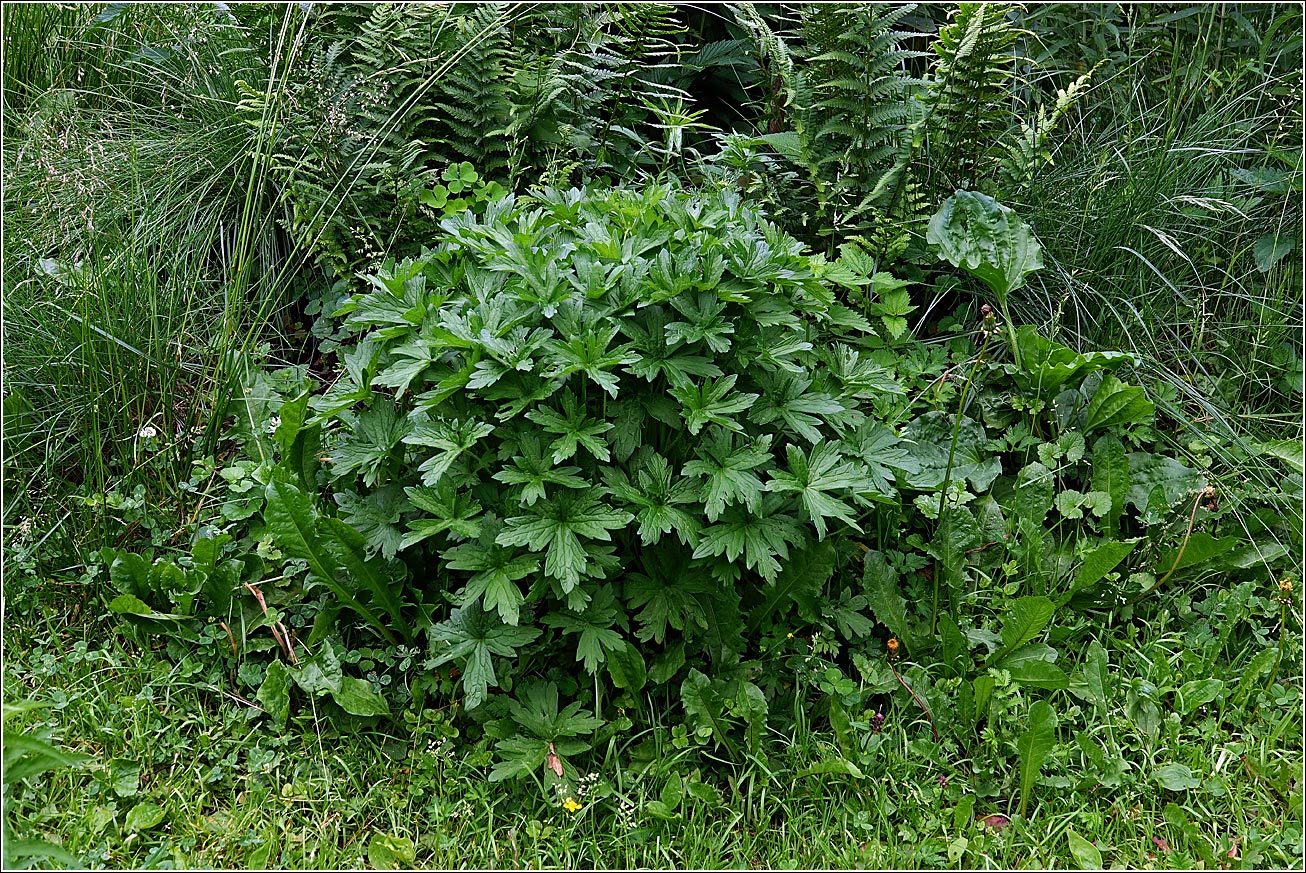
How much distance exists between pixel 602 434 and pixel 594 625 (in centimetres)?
43

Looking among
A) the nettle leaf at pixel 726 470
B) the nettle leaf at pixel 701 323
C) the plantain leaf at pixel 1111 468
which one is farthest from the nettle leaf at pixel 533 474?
the plantain leaf at pixel 1111 468

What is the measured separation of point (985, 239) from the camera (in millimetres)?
2885

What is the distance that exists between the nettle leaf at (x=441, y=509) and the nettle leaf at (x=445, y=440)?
0.14ft

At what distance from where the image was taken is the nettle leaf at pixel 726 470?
216 cm

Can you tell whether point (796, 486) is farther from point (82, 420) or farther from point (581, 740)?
point (82, 420)

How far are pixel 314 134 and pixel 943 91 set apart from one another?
191cm

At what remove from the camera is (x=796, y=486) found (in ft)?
7.27

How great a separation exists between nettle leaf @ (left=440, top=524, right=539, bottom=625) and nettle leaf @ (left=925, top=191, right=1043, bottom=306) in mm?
1504

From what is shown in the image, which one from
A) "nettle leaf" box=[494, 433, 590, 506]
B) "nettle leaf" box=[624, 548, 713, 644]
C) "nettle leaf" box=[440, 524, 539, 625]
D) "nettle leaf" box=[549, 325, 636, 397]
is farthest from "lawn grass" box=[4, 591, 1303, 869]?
"nettle leaf" box=[549, 325, 636, 397]

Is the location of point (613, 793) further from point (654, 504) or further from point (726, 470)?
point (726, 470)

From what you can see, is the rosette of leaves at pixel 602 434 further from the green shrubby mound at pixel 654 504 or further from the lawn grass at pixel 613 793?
the lawn grass at pixel 613 793

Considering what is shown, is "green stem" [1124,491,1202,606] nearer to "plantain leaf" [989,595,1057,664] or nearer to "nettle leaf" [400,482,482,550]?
"plantain leaf" [989,595,1057,664]

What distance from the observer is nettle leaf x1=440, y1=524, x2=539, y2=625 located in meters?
2.15

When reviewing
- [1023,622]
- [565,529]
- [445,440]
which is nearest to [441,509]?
[445,440]
